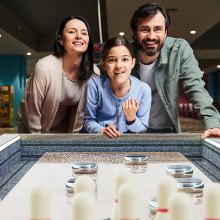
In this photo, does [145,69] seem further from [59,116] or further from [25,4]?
[25,4]

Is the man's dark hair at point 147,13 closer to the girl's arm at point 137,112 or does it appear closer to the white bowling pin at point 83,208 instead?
the girl's arm at point 137,112

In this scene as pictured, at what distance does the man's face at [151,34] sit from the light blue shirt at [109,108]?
33 centimetres

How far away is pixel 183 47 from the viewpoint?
294cm

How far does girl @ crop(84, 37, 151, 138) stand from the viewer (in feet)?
8.73

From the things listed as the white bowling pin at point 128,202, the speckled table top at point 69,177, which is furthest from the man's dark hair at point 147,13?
the white bowling pin at point 128,202

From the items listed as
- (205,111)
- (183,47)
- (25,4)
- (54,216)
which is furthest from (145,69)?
(25,4)

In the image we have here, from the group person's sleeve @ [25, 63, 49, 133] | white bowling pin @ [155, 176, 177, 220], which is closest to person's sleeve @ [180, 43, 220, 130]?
person's sleeve @ [25, 63, 49, 133]

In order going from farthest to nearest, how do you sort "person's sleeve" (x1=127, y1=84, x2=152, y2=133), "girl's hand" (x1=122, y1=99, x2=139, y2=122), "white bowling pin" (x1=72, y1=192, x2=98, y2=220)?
"person's sleeve" (x1=127, y1=84, x2=152, y2=133) < "girl's hand" (x1=122, y1=99, x2=139, y2=122) < "white bowling pin" (x1=72, y1=192, x2=98, y2=220)

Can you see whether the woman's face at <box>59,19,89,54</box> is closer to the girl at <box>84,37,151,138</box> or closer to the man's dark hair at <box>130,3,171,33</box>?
the girl at <box>84,37,151,138</box>

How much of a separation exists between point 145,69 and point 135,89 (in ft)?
1.06

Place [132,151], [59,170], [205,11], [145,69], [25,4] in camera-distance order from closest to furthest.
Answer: [59,170] → [132,151] → [145,69] → [205,11] → [25,4]

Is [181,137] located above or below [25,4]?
below

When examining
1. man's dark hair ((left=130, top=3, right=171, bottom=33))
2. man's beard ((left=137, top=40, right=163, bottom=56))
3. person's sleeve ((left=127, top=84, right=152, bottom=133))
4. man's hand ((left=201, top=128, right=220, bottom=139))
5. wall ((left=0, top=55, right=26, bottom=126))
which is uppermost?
wall ((left=0, top=55, right=26, bottom=126))

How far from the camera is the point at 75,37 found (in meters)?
2.89
